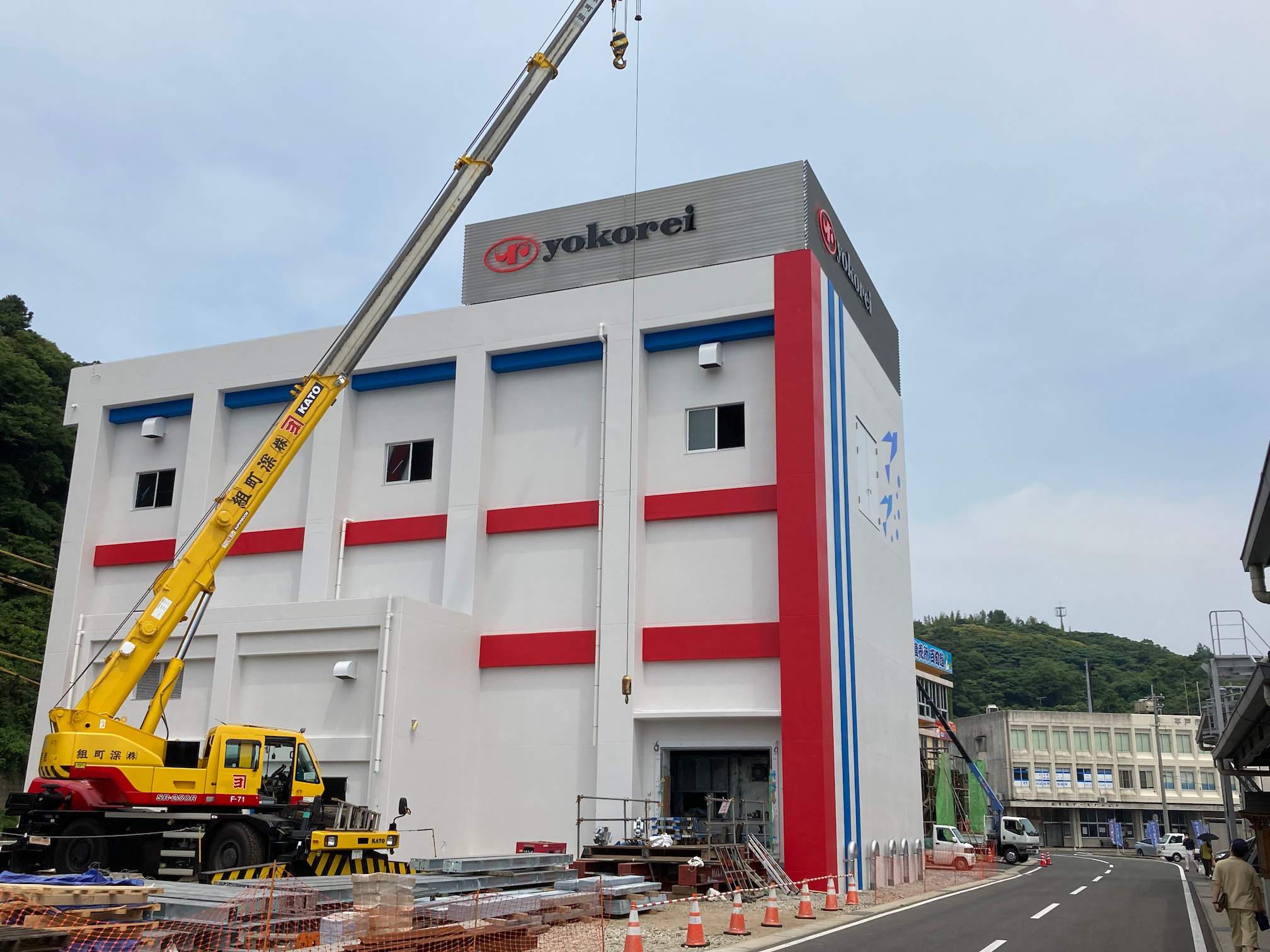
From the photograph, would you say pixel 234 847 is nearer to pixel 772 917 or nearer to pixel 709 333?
pixel 772 917

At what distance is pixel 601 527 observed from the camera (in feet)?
89.0

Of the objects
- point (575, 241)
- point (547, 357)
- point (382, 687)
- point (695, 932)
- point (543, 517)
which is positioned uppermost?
point (575, 241)

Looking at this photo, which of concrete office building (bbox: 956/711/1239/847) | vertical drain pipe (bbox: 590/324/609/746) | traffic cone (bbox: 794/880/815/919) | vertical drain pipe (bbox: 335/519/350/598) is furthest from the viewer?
A: concrete office building (bbox: 956/711/1239/847)

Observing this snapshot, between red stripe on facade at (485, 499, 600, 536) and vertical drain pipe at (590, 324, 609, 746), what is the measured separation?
29 cm

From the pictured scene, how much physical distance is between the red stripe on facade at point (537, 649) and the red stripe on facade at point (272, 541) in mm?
6619

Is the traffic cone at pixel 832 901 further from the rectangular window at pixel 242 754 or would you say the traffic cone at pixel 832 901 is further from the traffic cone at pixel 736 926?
the rectangular window at pixel 242 754

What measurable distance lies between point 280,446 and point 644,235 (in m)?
12.0

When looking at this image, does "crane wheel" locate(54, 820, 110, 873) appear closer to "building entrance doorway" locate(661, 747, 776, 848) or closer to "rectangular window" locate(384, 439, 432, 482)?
"building entrance doorway" locate(661, 747, 776, 848)

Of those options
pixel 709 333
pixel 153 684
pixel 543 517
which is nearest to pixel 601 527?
pixel 543 517

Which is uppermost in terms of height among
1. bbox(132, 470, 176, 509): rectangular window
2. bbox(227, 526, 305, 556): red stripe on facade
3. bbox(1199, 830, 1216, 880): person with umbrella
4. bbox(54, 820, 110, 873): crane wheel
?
bbox(132, 470, 176, 509): rectangular window

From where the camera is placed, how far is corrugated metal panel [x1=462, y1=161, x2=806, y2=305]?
2839 cm

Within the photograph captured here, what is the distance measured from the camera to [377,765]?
2434 centimetres

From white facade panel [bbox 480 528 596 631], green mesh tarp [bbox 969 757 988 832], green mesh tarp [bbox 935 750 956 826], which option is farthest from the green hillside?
white facade panel [bbox 480 528 596 631]

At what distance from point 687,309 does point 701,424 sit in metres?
3.03
